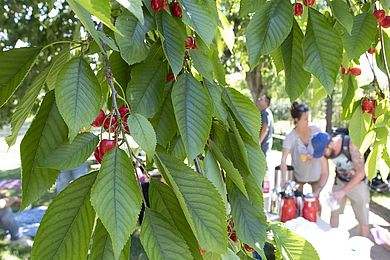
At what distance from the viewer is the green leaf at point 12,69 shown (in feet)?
2.39

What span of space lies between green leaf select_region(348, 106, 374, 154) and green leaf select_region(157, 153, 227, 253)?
0.96 metres

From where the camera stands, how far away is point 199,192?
59 centimetres

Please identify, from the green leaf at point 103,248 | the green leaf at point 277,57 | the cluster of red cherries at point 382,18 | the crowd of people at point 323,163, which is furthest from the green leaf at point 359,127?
the crowd of people at point 323,163

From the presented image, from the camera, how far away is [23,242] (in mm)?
4730

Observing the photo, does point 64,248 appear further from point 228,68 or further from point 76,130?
point 228,68

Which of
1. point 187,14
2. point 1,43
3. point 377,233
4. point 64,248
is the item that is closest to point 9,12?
point 1,43

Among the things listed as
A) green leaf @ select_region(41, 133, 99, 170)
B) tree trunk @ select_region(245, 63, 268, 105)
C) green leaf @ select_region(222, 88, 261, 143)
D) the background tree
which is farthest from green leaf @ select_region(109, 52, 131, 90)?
tree trunk @ select_region(245, 63, 268, 105)

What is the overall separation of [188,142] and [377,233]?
3.79m

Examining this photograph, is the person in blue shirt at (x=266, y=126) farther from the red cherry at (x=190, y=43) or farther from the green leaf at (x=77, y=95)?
the green leaf at (x=77, y=95)

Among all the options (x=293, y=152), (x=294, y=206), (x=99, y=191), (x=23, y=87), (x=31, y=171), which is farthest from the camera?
(x=293, y=152)

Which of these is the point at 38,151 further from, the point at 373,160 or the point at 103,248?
the point at 373,160

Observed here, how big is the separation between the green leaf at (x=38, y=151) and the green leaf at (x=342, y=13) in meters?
0.70

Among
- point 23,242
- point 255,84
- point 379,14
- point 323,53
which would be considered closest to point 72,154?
point 323,53

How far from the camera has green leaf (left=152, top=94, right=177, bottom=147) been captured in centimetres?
85
